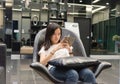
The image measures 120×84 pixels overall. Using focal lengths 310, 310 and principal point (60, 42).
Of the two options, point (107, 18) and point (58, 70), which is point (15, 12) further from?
point (58, 70)

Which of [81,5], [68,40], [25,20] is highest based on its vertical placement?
[81,5]

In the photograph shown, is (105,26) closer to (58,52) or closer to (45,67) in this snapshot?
(58,52)

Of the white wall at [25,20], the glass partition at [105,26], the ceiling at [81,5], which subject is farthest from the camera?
the glass partition at [105,26]

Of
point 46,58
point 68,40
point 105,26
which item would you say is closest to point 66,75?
point 46,58

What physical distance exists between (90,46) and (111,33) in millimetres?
1329

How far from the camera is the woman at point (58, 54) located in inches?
137

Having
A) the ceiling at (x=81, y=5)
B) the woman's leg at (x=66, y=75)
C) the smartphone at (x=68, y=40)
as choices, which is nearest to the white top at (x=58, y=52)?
the smartphone at (x=68, y=40)

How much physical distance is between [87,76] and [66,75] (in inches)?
9.4

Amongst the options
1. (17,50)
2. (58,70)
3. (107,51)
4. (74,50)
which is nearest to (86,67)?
(58,70)

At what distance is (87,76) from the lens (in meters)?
3.48

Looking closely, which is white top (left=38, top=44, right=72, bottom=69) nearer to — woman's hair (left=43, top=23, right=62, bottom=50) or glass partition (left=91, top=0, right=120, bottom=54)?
woman's hair (left=43, top=23, right=62, bottom=50)

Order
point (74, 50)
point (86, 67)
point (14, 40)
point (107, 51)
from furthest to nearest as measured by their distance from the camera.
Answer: point (107, 51) → point (14, 40) → point (74, 50) → point (86, 67)

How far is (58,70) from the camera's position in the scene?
3.63 meters

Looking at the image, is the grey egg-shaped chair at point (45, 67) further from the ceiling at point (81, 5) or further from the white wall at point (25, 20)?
the ceiling at point (81, 5)
